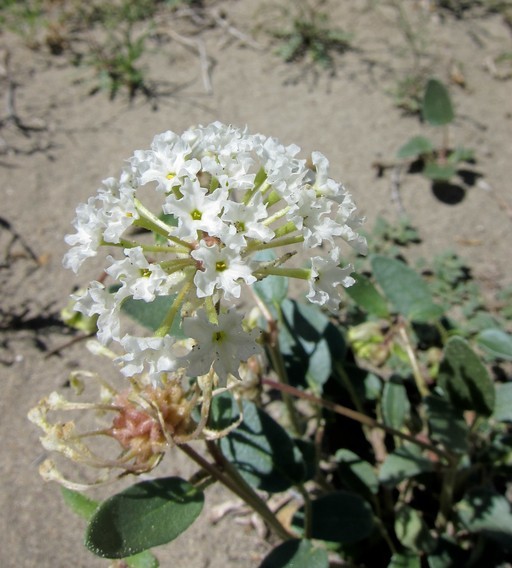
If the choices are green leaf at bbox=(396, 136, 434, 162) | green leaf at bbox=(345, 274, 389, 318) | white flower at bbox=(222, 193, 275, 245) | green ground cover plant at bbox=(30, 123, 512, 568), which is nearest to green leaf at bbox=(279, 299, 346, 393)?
green ground cover plant at bbox=(30, 123, 512, 568)

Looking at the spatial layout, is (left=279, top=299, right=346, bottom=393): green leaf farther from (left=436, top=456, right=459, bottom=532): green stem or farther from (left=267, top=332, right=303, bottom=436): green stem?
(left=436, top=456, right=459, bottom=532): green stem

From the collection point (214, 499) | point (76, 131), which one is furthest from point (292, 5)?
point (214, 499)

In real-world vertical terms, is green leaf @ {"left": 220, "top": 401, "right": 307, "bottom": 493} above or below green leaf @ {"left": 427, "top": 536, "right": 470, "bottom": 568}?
above

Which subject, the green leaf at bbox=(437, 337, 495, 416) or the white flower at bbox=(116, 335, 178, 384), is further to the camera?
the green leaf at bbox=(437, 337, 495, 416)

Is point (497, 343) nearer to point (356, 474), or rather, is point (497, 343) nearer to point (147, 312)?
point (356, 474)

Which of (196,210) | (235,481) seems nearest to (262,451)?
(235,481)

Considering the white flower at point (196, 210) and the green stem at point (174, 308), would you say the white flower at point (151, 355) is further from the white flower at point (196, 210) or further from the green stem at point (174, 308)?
the white flower at point (196, 210)

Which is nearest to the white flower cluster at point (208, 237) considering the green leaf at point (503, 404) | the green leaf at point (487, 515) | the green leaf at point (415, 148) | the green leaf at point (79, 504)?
the green leaf at point (79, 504)
